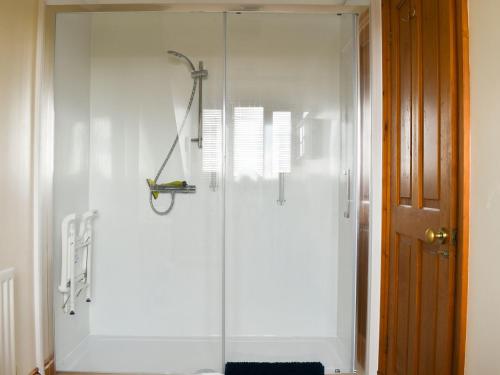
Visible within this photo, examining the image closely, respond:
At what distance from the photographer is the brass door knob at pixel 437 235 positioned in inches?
51.9

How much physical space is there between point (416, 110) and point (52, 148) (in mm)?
1931

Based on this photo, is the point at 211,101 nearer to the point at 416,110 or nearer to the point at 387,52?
the point at 387,52

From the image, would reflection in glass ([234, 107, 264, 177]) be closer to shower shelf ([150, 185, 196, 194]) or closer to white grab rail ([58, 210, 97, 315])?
shower shelf ([150, 185, 196, 194])

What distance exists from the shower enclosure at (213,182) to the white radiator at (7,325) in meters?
0.54

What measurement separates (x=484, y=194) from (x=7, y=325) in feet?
6.77

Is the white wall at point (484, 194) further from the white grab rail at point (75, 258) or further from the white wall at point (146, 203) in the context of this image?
the white grab rail at point (75, 258)

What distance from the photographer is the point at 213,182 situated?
237 centimetres

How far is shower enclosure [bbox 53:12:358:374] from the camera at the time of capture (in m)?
2.30

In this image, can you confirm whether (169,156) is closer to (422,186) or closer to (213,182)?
(213,182)

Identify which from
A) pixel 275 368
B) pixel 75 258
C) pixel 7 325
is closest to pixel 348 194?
pixel 275 368

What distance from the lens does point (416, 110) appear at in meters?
1.59

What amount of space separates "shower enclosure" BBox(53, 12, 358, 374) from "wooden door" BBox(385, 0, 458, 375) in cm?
44

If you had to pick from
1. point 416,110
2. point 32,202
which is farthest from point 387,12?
point 32,202

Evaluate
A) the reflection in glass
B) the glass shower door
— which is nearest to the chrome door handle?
A: the glass shower door
